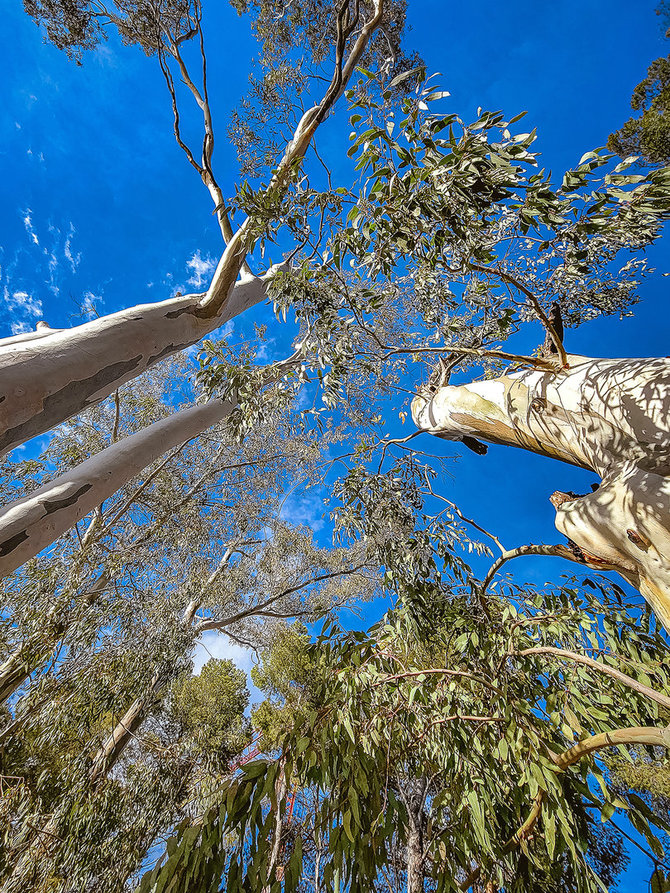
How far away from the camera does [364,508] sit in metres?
2.50

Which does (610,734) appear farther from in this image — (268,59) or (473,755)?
(268,59)

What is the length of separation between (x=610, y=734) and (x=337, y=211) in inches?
83.8

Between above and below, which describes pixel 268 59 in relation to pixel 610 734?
above

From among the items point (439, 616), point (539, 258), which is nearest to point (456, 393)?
point (439, 616)

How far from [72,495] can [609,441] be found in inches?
95.0

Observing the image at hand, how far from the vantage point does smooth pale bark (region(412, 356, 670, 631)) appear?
0.84 meters

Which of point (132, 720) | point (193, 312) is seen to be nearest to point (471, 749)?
point (193, 312)

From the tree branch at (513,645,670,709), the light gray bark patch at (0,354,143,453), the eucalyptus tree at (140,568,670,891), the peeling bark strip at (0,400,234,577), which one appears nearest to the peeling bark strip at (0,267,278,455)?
the light gray bark patch at (0,354,143,453)

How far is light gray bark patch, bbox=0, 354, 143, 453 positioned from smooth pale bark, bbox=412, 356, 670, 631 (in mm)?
1817

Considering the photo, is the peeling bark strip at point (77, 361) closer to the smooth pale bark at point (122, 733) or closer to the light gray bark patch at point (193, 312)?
the light gray bark patch at point (193, 312)

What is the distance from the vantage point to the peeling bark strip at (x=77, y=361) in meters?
1.60

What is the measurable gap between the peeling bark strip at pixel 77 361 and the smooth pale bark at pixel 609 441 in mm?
1818

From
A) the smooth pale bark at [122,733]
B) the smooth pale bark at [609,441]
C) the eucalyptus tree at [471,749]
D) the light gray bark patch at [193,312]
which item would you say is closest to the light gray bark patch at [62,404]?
the light gray bark patch at [193,312]

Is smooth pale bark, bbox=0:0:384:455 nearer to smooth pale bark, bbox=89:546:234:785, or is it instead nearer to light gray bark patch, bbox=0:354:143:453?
light gray bark patch, bbox=0:354:143:453
